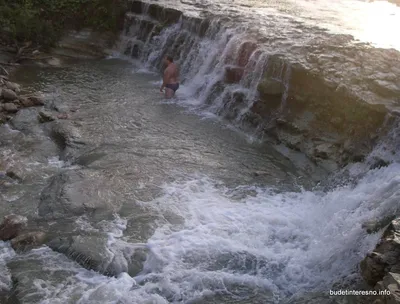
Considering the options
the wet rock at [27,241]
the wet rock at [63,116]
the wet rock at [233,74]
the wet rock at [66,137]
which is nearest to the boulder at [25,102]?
the wet rock at [63,116]

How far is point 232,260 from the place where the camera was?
240 inches

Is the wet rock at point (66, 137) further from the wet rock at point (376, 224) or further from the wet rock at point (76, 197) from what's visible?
the wet rock at point (376, 224)

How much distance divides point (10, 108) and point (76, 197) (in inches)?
183

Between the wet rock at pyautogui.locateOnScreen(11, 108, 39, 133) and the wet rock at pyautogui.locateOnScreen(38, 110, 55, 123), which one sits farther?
the wet rock at pyautogui.locateOnScreen(38, 110, 55, 123)

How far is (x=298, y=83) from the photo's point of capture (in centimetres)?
1015

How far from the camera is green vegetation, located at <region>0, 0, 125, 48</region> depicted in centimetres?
1492

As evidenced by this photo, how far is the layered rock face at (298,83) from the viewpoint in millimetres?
8781

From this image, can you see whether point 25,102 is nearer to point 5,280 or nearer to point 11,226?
point 11,226

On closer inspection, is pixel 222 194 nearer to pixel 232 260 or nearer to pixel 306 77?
pixel 232 260

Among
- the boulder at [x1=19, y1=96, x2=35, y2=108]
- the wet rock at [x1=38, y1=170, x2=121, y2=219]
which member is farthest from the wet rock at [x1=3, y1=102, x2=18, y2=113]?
the wet rock at [x1=38, y1=170, x2=121, y2=219]

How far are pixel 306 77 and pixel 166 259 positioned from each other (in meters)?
6.06

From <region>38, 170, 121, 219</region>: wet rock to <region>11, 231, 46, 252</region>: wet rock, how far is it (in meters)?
0.57

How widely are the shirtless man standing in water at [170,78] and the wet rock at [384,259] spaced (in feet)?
27.7

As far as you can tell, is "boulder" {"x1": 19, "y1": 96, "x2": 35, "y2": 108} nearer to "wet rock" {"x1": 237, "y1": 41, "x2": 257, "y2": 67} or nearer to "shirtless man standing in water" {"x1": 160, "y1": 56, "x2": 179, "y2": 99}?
"shirtless man standing in water" {"x1": 160, "y1": 56, "x2": 179, "y2": 99}
